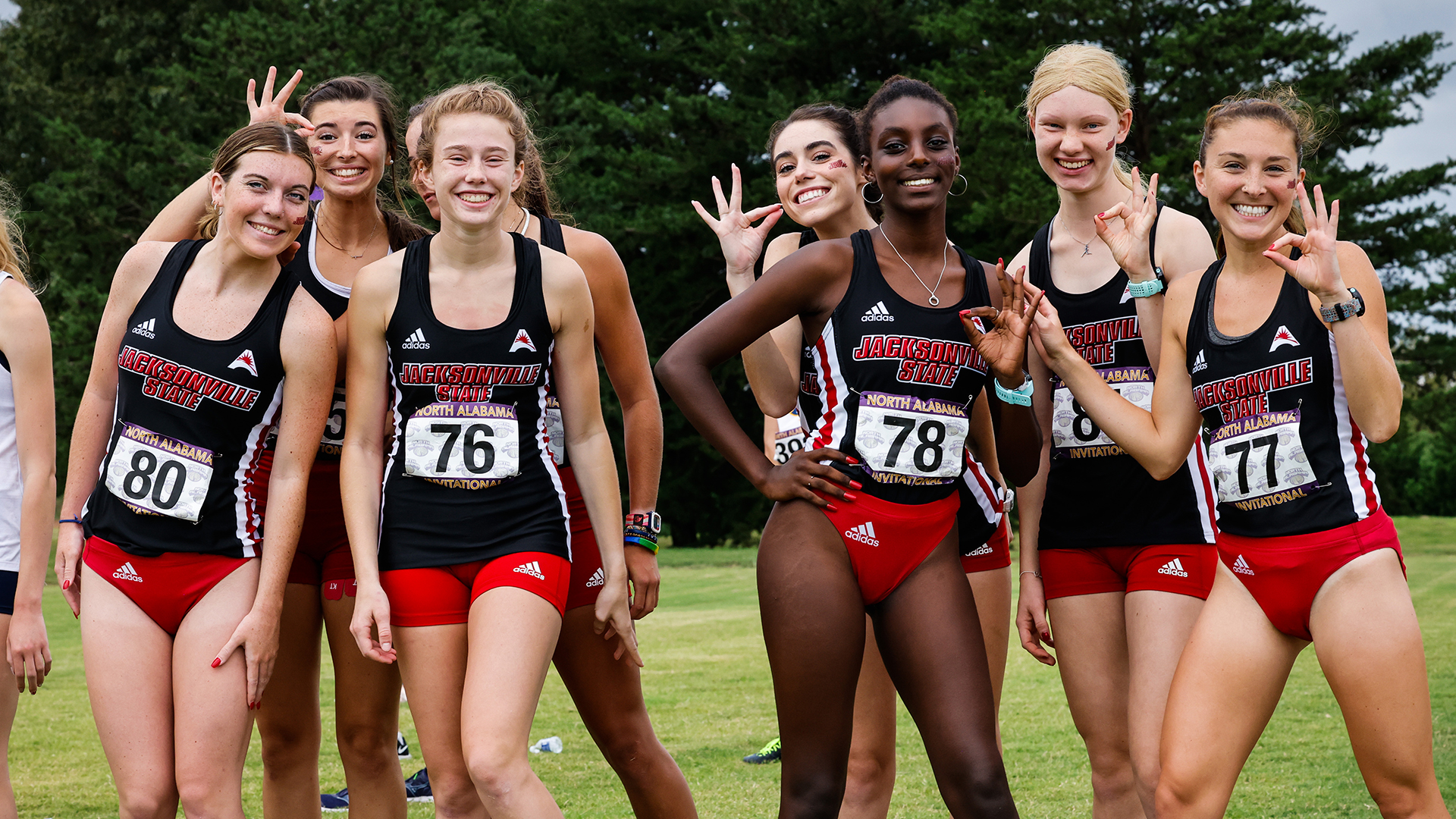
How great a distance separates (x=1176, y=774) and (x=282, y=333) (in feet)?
9.37

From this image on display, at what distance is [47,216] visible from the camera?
98.9 ft

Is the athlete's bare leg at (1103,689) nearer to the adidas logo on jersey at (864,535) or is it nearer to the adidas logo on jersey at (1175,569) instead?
the adidas logo on jersey at (1175,569)

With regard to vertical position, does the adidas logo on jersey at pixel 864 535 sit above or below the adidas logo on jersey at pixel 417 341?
below

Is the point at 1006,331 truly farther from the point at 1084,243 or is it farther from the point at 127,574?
the point at 127,574

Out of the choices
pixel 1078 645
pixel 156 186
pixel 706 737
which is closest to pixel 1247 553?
pixel 1078 645

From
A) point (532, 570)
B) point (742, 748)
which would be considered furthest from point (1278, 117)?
point (742, 748)

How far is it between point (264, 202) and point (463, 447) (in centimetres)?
98

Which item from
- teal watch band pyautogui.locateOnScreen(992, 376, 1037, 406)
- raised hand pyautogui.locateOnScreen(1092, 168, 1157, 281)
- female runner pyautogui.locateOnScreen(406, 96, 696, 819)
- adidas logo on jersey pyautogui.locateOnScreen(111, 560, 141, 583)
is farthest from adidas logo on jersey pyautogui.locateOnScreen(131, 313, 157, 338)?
raised hand pyautogui.locateOnScreen(1092, 168, 1157, 281)

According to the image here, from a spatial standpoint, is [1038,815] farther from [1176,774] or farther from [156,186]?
[156,186]

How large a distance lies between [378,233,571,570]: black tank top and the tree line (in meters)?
23.9

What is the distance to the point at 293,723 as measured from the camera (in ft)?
14.7

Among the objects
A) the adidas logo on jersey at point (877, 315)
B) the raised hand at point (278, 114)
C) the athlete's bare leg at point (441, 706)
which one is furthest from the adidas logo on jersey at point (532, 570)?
the raised hand at point (278, 114)

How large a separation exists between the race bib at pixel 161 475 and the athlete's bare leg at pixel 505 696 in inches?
35.6

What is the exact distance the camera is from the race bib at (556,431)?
4160 millimetres
